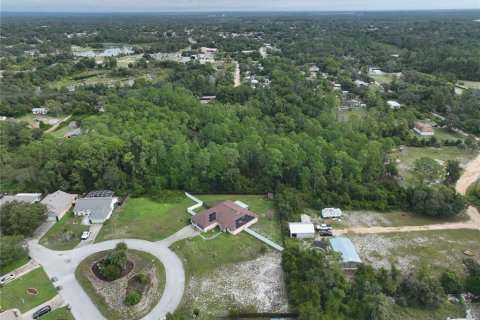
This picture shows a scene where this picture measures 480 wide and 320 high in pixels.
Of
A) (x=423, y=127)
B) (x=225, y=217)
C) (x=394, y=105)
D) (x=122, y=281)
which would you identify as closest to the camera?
(x=122, y=281)

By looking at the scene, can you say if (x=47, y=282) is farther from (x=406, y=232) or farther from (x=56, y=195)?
(x=406, y=232)

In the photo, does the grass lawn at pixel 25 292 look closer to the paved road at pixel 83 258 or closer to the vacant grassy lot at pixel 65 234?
the paved road at pixel 83 258

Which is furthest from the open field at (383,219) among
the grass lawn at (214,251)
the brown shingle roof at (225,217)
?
the grass lawn at (214,251)

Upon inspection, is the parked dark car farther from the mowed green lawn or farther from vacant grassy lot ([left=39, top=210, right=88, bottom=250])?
the mowed green lawn

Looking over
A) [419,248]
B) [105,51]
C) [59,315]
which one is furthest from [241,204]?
[105,51]

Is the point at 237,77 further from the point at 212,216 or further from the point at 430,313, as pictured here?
the point at 430,313
